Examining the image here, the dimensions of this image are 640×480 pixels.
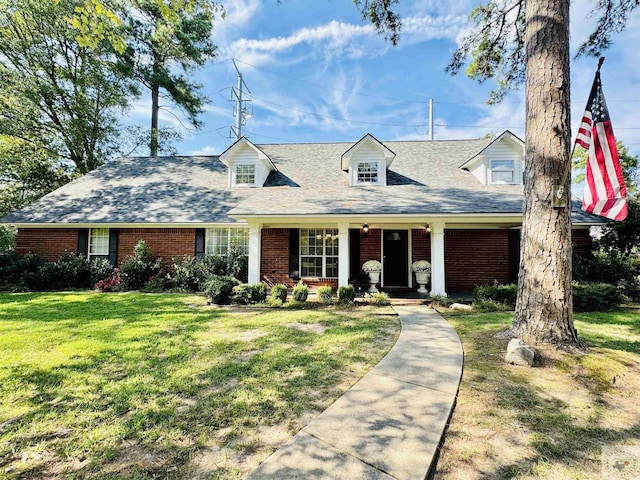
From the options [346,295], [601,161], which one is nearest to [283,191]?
[346,295]

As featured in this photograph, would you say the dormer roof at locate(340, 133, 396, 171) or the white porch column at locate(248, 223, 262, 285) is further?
the dormer roof at locate(340, 133, 396, 171)

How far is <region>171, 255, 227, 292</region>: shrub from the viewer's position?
10898mm

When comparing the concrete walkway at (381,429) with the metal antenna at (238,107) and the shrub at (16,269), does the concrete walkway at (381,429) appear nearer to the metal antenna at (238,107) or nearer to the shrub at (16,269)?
the shrub at (16,269)

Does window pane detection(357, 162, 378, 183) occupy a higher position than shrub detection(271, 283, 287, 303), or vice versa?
window pane detection(357, 162, 378, 183)

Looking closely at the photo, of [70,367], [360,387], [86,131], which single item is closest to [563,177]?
[360,387]

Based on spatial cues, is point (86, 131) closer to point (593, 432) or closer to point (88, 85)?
point (88, 85)

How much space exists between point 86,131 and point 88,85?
2.68 m

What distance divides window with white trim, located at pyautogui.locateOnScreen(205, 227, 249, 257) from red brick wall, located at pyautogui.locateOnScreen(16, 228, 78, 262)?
551cm

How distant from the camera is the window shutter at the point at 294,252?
37.1 feet

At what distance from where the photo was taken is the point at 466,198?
31.5 ft

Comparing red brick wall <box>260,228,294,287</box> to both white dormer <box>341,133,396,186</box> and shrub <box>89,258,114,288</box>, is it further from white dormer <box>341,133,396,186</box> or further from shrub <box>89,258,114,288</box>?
shrub <box>89,258,114,288</box>

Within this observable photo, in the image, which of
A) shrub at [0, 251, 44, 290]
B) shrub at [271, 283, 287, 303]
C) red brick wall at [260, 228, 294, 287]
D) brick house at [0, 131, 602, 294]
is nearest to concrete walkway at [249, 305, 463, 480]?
shrub at [271, 283, 287, 303]

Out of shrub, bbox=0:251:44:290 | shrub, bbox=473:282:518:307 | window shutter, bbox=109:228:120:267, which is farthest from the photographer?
window shutter, bbox=109:228:120:267

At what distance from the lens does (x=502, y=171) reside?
11367mm
